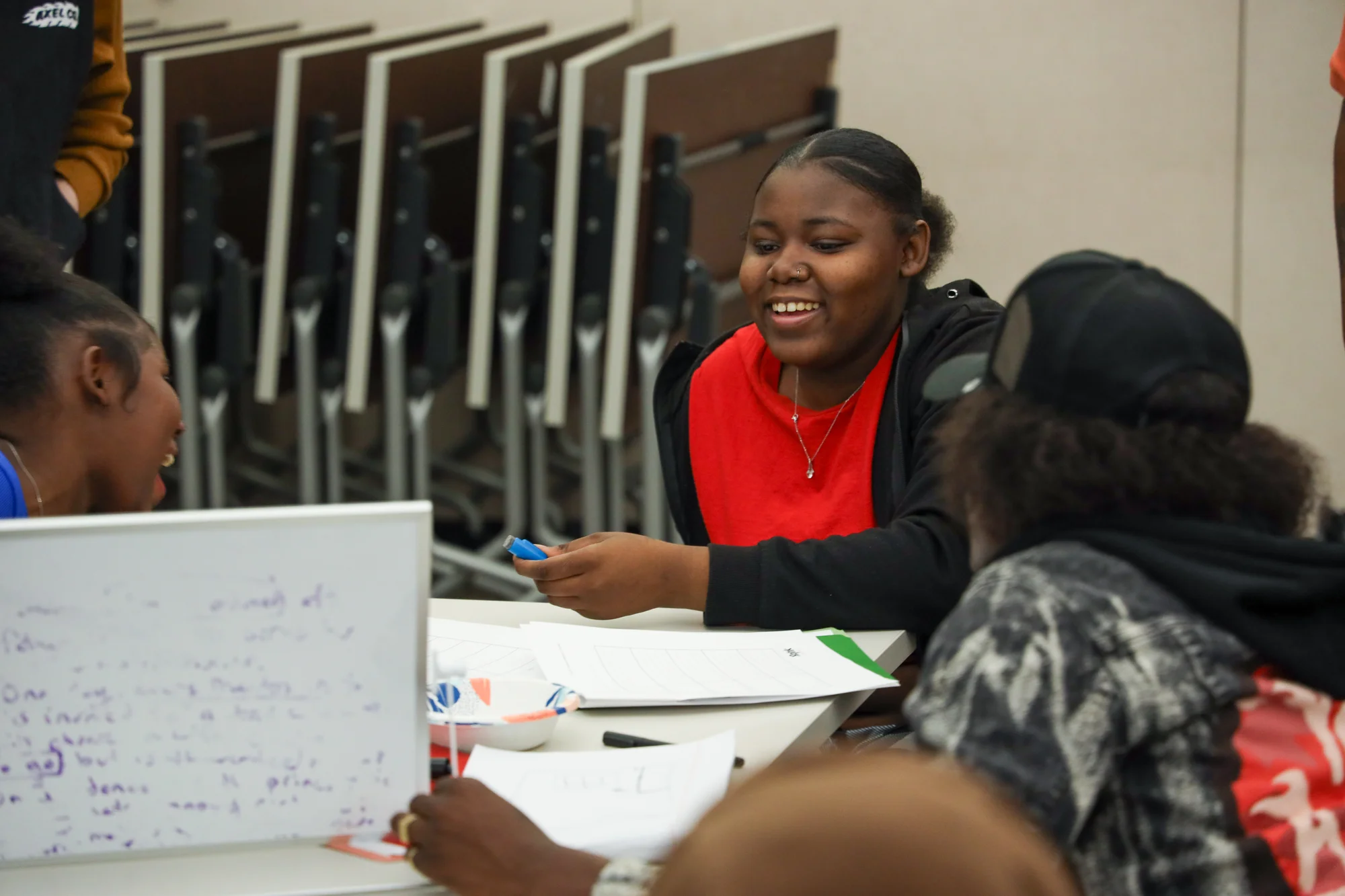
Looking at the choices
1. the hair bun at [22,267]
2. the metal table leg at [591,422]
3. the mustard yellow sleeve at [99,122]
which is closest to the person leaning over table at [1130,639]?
the hair bun at [22,267]

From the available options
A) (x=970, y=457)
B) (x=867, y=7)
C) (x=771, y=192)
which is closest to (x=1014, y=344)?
(x=970, y=457)

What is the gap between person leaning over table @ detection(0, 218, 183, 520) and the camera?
1217mm

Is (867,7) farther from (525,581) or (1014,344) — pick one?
(1014,344)

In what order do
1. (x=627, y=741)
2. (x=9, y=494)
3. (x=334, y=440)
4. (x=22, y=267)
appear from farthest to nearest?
(x=334, y=440) < (x=22, y=267) < (x=9, y=494) < (x=627, y=741)

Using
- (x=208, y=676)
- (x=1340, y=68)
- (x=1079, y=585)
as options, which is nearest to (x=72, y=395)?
(x=208, y=676)

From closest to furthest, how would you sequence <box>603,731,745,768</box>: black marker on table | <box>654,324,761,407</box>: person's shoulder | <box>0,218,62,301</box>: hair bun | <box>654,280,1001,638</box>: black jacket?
<box>603,731,745,768</box>: black marker on table → <box>0,218,62,301</box>: hair bun → <box>654,280,1001,638</box>: black jacket → <box>654,324,761,407</box>: person's shoulder

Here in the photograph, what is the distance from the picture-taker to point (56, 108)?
73.9 inches

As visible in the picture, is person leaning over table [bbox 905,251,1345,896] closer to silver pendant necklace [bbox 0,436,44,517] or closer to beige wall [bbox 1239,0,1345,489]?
silver pendant necklace [bbox 0,436,44,517]

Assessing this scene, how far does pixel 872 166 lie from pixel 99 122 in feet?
3.72

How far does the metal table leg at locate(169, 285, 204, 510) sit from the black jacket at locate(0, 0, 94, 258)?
1.20 metres

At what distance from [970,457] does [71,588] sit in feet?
1.75

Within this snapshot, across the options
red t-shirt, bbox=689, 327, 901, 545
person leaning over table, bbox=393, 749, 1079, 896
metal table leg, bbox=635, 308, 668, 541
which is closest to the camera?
person leaning over table, bbox=393, 749, 1079, 896

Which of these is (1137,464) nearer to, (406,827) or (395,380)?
(406,827)

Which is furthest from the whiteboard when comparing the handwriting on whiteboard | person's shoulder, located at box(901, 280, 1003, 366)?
person's shoulder, located at box(901, 280, 1003, 366)
